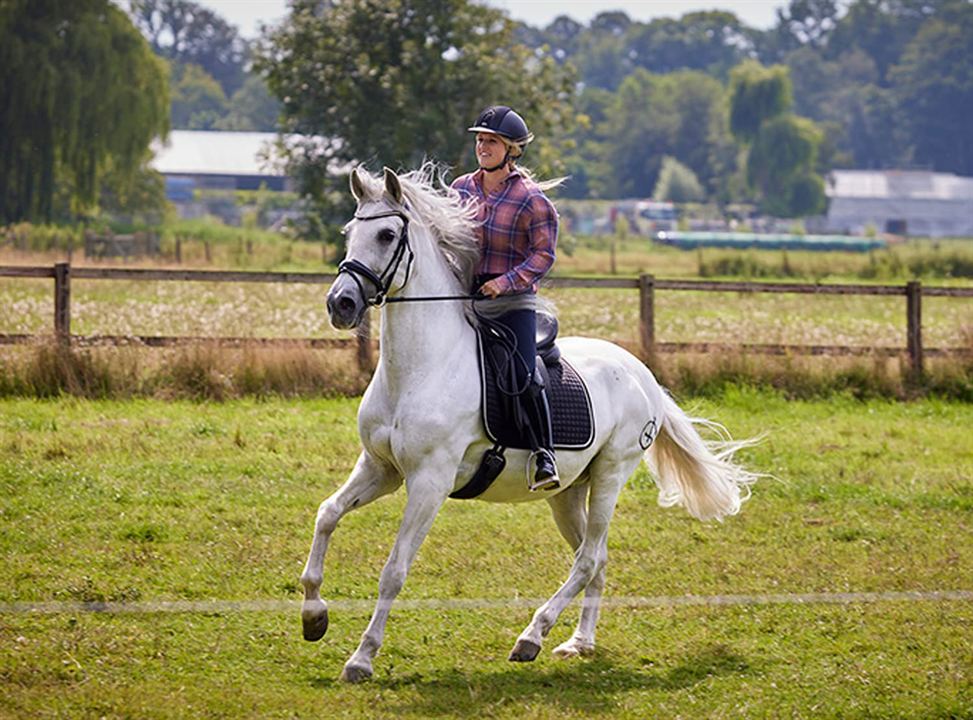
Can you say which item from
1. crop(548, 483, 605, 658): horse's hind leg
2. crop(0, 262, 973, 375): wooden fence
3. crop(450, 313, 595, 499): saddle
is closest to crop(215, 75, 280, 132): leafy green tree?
crop(0, 262, 973, 375): wooden fence

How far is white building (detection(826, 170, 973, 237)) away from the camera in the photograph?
462ft

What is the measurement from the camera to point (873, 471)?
47.4 feet

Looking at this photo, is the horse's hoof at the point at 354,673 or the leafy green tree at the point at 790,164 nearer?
the horse's hoof at the point at 354,673

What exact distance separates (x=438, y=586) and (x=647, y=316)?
9638 mm

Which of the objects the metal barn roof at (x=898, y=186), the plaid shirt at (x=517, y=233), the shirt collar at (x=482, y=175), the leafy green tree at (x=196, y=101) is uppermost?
the leafy green tree at (x=196, y=101)

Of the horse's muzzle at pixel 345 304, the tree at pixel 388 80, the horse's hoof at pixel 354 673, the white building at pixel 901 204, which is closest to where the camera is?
the horse's muzzle at pixel 345 304

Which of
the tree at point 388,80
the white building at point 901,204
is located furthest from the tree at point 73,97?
the white building at point 901,204

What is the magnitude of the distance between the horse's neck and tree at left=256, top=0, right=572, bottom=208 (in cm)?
3575

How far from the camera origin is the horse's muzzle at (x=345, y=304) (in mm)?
7504

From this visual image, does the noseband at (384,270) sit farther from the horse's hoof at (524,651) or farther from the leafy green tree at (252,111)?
the leafy green tree at (252,111)

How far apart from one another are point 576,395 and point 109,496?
4.52 meters

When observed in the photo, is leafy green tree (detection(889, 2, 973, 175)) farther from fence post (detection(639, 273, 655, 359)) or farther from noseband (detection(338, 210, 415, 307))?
noseband (detection(338, 210, 415, 307))

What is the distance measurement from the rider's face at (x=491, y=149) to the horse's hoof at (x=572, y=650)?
2.67 m

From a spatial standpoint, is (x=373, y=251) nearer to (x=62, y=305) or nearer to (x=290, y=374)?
(x=290, y=374)
